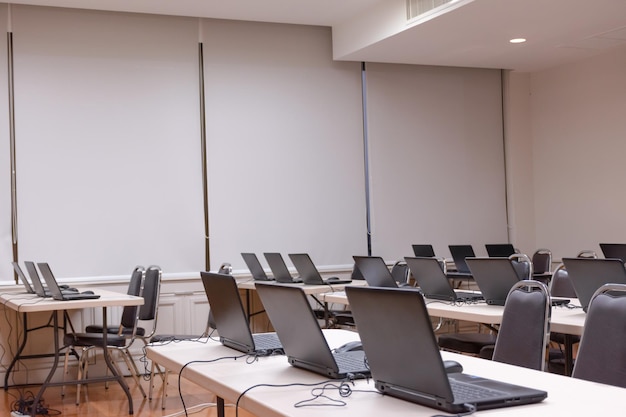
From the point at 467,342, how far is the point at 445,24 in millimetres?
3107

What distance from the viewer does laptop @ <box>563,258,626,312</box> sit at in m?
3.92

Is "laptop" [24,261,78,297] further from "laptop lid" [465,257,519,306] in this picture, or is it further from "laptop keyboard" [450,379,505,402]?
"laptop keyboard" [450,379,505,402]

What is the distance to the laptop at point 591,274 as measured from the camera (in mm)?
3918

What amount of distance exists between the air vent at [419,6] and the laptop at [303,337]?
4640 mm

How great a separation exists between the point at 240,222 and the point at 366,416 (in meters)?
6.06

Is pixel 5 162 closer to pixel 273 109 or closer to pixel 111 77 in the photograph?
pixel 111 77

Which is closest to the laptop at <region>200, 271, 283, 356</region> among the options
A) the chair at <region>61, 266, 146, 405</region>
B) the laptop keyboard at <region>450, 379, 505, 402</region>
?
the laptop keyboard at <region>450, 379, 505, 402</region>

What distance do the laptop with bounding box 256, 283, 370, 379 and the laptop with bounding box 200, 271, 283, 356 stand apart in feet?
0.82

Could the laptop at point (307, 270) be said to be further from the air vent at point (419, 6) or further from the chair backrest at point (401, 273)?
the air vent at point (419, 6)

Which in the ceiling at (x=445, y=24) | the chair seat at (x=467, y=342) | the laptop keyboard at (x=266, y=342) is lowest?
the chair seat at (x=467, y=342)

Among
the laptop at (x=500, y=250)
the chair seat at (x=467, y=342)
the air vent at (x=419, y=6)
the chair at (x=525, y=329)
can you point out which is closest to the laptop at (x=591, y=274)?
the chair seat at (x=467, y=342)

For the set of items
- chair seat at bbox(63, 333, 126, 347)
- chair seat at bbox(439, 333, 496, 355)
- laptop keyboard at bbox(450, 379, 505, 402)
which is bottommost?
chair seat at bbox(63, 333, 126, 347)

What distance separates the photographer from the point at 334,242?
8.27 m

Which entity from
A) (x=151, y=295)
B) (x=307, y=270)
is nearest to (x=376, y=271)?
(x=307, y=270)
